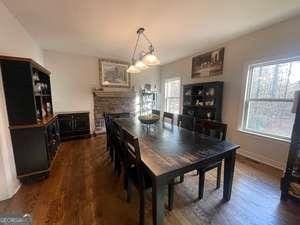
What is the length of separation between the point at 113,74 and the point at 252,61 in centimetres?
390

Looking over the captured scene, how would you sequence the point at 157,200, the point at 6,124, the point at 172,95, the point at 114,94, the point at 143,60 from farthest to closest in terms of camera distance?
1. the point at 172,95
2. the point at 114,94
3. the point at 143,60
4. the point at 6,124
5. the point at 157,200

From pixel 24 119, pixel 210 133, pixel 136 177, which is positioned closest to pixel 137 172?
pixel 136 177

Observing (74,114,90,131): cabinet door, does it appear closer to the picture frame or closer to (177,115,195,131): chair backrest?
(177,115,195,131): chair backrest

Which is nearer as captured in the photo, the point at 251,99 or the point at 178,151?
the point at 178,151

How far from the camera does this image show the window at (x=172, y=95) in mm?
5312

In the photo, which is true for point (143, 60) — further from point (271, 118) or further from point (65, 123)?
point (65, 123)

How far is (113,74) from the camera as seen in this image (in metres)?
4.87

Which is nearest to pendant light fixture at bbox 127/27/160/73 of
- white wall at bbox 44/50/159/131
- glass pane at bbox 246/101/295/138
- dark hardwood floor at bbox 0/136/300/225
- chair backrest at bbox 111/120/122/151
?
chair backrest at bbox 111/120/122/151

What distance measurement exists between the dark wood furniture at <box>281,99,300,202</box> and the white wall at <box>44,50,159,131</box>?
15.4 ft

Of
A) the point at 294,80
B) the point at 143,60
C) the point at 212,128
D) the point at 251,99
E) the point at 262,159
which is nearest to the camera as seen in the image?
the point at 212,128

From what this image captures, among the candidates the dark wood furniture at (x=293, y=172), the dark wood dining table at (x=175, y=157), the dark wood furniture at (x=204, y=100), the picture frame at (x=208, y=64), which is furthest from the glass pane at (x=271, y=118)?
the dark wood dining table at (x=175, y=157)

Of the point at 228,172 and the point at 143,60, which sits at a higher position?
the point at 143,60

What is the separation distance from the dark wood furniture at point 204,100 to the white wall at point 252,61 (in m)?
0.18

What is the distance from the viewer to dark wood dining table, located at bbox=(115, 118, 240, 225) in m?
1.19
